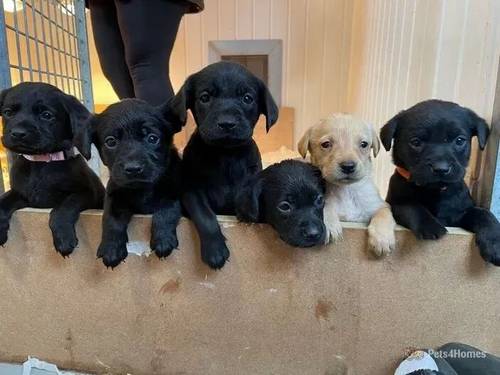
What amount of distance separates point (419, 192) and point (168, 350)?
0.83m

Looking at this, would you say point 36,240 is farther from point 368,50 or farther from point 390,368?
point 368,50

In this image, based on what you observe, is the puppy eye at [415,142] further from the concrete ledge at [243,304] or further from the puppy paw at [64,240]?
the puppy paw at [64,240]

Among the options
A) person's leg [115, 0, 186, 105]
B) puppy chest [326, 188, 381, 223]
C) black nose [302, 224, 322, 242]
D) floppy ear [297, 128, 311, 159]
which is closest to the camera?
black nose [302, 224, 322, 242]

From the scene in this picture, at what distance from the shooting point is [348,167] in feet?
3.76

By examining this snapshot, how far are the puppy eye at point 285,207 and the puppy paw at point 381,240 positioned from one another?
203mm

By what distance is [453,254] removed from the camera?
1086 mm

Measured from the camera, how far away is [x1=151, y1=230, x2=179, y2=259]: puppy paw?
1.11 m

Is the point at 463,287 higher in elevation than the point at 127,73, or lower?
lower

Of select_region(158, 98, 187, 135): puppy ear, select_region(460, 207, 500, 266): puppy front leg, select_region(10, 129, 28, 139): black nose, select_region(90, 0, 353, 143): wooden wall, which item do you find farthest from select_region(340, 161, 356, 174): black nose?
select_region(90, 0, 353, 143): wooden wall

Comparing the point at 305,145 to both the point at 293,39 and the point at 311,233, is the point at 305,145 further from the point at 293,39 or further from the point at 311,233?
the point at 293,39

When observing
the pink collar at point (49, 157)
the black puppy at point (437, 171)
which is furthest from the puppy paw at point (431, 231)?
the pink collar at point (49, 157)

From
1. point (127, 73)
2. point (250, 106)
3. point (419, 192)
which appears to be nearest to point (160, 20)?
point (127, 73)

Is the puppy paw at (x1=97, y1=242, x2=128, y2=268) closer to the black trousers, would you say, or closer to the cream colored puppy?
the cream colored puppy

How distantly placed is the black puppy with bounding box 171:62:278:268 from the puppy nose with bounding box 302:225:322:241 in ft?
0.73
